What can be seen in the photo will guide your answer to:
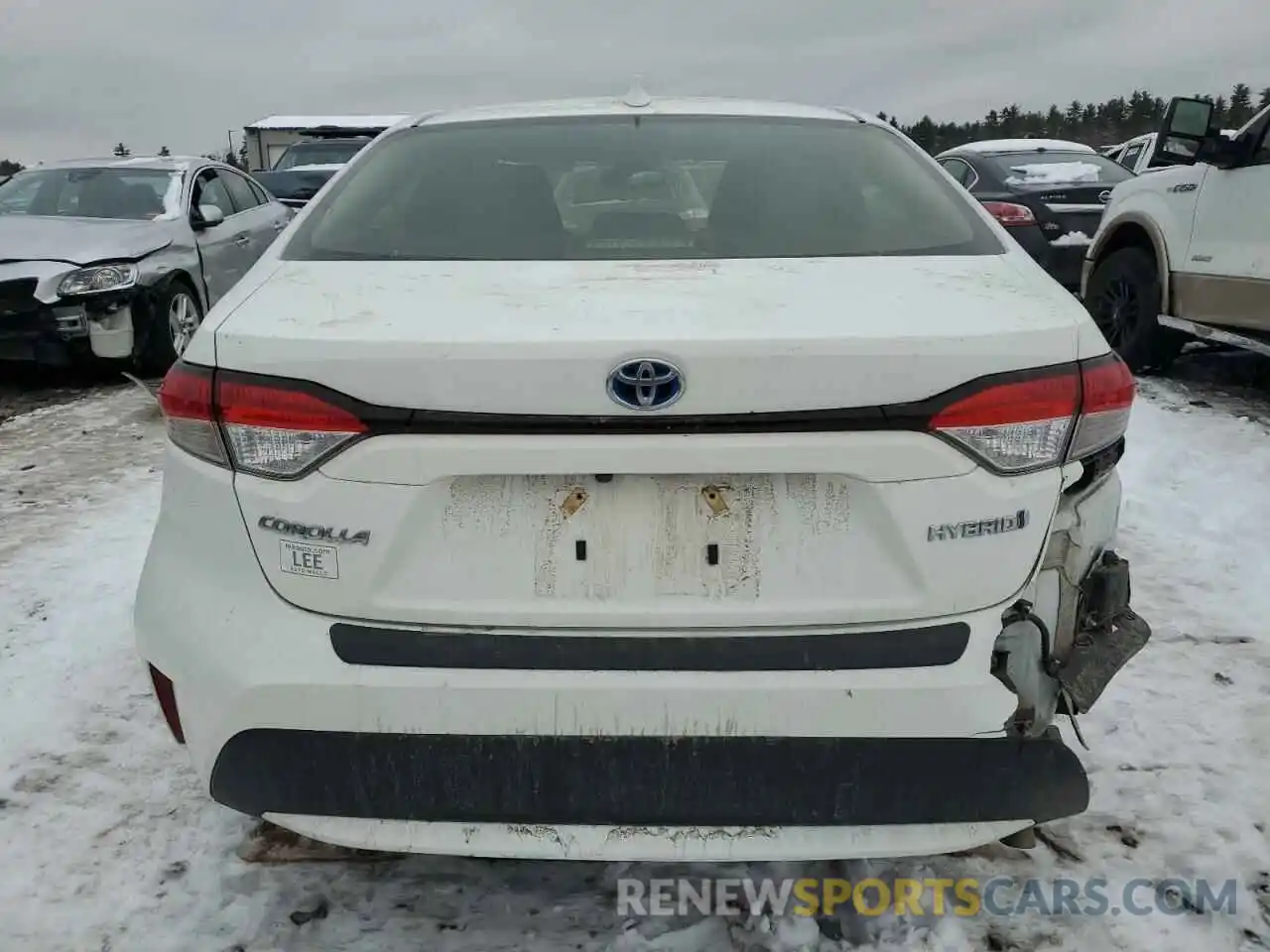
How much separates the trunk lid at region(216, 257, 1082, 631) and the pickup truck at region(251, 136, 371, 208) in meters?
13.3

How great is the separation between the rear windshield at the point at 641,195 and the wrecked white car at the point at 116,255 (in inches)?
187

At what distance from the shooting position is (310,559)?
5.65ft

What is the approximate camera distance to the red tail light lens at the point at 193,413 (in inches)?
69.0

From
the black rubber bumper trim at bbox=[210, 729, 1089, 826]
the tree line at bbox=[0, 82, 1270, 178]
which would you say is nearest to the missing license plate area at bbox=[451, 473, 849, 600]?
the black rubber bumper trim at bbox=[210, 729, 1089, 826]

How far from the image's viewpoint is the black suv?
28.5 ft

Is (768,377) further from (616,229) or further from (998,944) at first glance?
(998,944)

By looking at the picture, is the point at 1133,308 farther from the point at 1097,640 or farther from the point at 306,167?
the point at 306,167

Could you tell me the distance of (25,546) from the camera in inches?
165

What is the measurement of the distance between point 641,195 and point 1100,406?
131 cm

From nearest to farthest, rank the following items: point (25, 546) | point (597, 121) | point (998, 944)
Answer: point (998, 944), point (597, 121), point (25, 546)

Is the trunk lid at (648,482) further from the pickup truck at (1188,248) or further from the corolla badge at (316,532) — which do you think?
the pickup truck at (1188,248)

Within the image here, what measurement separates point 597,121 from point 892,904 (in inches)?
80.3

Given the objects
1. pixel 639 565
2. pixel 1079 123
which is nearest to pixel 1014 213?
pixel 639 565

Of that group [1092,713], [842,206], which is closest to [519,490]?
[842,206]
